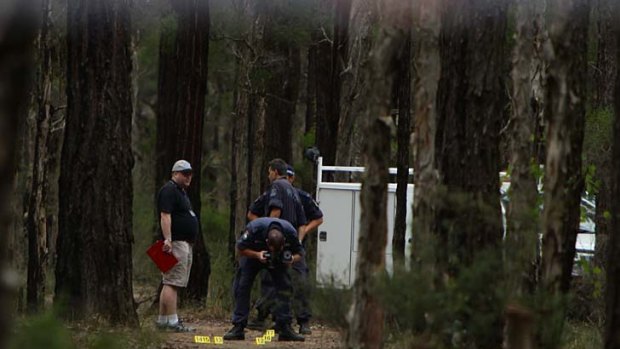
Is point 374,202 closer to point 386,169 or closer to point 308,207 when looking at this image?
point 386,169

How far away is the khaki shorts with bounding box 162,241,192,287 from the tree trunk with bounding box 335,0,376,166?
765 centimetres

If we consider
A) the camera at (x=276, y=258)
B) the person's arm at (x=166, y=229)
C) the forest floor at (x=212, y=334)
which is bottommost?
the forest floor at (x=212, y=334)

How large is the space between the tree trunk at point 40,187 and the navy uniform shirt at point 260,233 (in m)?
4.08

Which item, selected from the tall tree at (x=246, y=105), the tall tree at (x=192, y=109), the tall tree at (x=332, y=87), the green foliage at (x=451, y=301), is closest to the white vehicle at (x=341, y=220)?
the tall tree at (x=192, y=109)

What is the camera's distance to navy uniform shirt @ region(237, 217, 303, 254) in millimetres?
14906

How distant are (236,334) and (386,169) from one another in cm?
527

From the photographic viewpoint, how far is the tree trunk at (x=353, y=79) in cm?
2372

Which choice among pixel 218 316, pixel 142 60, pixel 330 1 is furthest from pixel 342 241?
pixel 142 60

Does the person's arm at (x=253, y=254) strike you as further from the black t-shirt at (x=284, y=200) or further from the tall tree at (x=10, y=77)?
the tall tree at (x=10, y=77)

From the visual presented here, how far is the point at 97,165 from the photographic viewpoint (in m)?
15.1

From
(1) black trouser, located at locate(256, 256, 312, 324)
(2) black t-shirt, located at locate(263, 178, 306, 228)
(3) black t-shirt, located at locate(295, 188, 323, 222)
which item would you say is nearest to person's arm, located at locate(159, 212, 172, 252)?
(1) black trouser, located at locate(256, 256, 312, 324)

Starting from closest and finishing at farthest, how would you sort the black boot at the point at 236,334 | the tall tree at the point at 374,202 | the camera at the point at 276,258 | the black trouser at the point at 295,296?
the tall tree at the point at 374,202 < the black trouser at the point at 295,296 < the camera at the point at 276,258 < the black boot at the point at 236,334

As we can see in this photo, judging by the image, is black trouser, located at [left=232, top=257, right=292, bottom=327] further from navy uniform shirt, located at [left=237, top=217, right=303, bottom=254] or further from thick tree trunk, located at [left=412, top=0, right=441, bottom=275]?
thick tree trunk, located at [left=412, top=0, right=441, bottom=275]

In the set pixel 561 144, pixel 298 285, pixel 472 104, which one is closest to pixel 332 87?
pixel 298 285
